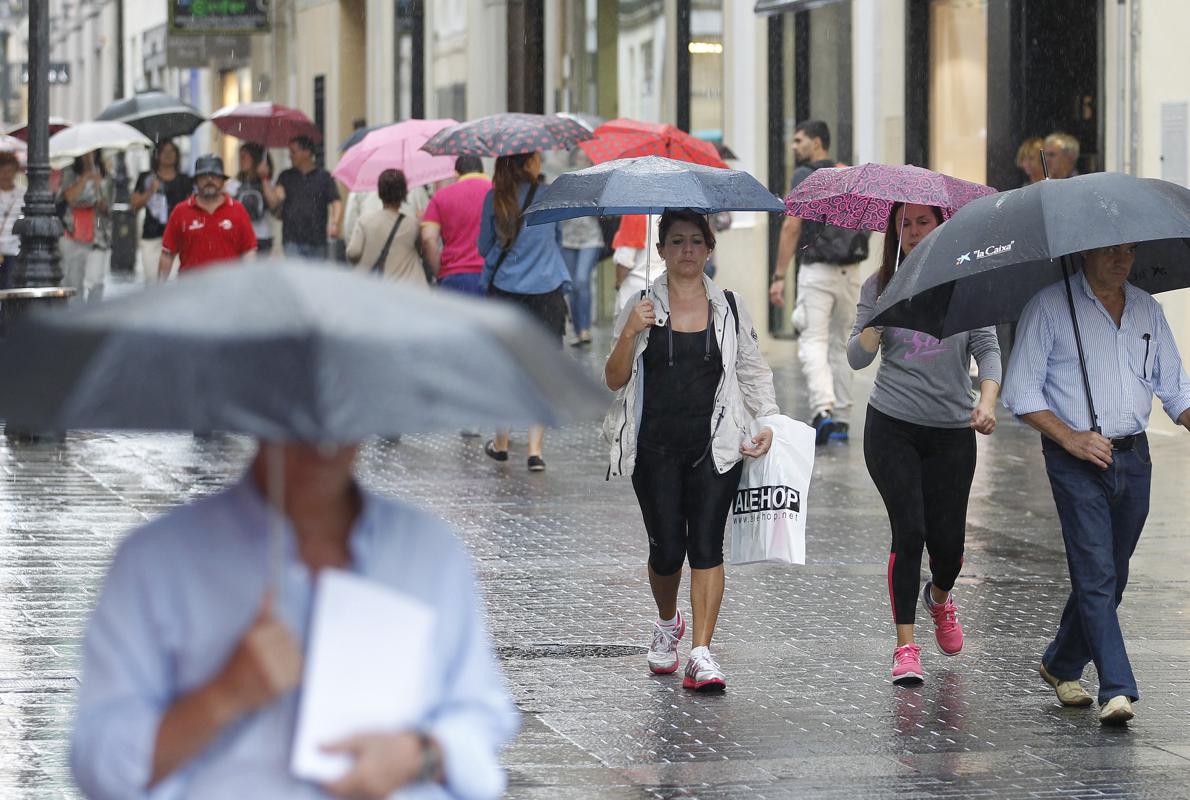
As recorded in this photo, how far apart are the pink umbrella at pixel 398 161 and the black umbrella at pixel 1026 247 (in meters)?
10.0

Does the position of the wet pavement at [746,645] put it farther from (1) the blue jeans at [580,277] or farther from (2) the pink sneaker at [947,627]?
(1) the blue jeans at [580,277]

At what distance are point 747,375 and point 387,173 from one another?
25.7 feet

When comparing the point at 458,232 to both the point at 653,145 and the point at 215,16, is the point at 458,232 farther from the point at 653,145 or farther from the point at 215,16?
the point at 215,16

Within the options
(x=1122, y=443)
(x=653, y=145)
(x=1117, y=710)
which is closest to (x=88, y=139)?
(x=653, y=145)

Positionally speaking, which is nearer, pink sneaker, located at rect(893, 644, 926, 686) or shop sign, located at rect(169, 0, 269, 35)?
pink sneaker, located at rect(893, 644, 926, 686)

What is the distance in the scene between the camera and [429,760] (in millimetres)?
2791

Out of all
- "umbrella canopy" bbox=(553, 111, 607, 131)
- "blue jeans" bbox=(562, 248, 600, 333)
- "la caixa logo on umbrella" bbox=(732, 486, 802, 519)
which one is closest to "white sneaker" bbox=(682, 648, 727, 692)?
"la caixa logo on umbrella" bbox=(732, 486, 802, 519)

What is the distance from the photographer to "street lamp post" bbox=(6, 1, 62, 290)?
15.1 m

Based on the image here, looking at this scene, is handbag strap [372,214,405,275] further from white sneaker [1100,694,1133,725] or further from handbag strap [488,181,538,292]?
white sneaker [1100,694,1133,725]

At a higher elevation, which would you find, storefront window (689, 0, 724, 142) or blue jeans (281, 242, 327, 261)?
storefront window (689, 0, 724, 142)

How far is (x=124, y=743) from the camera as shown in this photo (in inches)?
108

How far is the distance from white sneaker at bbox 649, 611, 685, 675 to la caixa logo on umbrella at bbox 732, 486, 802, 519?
485mm

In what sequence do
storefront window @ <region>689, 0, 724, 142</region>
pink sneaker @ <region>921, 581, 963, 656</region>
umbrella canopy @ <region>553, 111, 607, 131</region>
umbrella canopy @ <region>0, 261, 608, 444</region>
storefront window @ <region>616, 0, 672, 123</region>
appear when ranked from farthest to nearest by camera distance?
1. storefront window @ <region>616, 0, 672, 123</region>
2. storefront window @ <region>689, 0, 724, 142</region>
3. umbrella canopy @ <region>553, 111, 607, 131</region>
4. pink sneaker @ <region>921, 581, 963, 656</region>
5. umbrella canopy @ <region>0, 261, 608, 444</region>

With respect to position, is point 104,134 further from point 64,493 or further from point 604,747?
point 604,747
